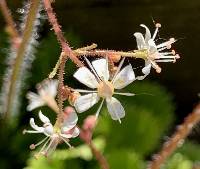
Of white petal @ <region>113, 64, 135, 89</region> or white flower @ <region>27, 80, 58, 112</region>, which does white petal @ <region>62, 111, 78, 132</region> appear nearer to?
white petal @ <region>113, 64, 135, 89</region>

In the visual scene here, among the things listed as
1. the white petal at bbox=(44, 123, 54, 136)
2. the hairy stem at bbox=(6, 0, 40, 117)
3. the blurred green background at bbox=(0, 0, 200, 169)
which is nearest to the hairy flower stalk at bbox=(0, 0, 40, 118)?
the hairy stem at bbox=(6, 0, 40, 117)

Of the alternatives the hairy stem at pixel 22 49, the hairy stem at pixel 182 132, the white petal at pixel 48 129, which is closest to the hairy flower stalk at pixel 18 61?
the hairy stem at pixel 22 49

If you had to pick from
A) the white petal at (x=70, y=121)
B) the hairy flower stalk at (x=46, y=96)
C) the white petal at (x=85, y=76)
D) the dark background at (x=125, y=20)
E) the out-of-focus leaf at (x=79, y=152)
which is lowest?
the out-of-focus leaf at (x=79, y=152)

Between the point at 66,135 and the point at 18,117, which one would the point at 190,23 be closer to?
the point at 18,117

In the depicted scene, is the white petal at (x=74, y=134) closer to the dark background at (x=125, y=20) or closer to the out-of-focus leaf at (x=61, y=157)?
the out-of-focus leaf at (x=61, y=157)

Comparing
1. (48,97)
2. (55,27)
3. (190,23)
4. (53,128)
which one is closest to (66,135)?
(53,128)

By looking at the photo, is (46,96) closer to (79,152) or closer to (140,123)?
(79,152)
